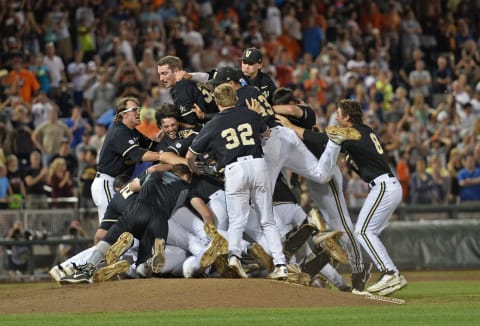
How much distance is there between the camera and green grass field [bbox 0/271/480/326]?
10594 mm

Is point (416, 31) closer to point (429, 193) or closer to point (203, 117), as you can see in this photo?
point (429, 193)

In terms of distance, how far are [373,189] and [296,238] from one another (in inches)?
43.9

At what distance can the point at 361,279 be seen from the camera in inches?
567

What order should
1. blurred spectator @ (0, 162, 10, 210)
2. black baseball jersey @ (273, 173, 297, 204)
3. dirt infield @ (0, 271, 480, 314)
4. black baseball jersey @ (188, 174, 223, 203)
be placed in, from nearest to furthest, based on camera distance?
dirt infield @ (0, 271, 480, 314) → black baseball jersey @ (188, 174, 223, 203) → black baseball jersey @ (273, 173, 297, 204) → blurred spectator @ (0, 162, 10, 210)

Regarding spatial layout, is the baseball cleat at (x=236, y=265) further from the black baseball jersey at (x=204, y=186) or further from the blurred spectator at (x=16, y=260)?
the blurred spectator at (x=16, y=260)

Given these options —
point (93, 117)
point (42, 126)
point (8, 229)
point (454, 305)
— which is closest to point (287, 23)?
point (93, 117)

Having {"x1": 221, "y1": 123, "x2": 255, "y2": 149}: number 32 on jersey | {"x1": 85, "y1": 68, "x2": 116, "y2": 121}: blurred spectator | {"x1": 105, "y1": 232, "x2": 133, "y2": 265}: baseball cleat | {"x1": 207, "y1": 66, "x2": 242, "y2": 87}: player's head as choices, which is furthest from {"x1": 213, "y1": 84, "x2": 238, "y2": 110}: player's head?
{"x1": 85, "y1": 68, "x2": 116, "y2": 121}: blurred spectator

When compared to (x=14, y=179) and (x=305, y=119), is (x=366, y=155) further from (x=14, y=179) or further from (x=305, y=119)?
(x=14, y=179)

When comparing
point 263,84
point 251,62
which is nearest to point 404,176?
point 263,84

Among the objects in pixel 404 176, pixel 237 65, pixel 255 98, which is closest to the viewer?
pixel 255 98

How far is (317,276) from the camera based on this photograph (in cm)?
1439

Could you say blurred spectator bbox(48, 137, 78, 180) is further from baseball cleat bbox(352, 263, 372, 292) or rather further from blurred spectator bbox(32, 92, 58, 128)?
baseball cleat bbox(352, 263, 372, 292)

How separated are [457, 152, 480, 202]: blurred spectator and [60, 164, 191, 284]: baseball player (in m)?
9.74

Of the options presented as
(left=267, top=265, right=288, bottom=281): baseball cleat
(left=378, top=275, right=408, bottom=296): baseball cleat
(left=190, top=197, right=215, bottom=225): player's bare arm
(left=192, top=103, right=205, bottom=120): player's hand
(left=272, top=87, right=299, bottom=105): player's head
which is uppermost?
(left=272, top=87, right=299, bottom=105): player's head
